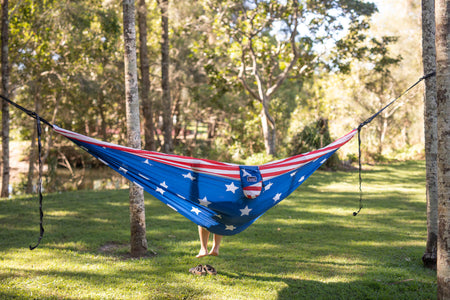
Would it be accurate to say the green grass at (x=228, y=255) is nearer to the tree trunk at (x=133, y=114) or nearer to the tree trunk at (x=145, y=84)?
the tree trunk at (x=133, y=114)

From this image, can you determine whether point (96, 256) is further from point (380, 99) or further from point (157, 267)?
point (380, 99)

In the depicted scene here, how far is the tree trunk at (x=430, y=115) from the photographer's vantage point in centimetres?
366

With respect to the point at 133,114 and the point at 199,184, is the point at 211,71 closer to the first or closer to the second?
the point at 133,114

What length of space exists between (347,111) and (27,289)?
16077mm

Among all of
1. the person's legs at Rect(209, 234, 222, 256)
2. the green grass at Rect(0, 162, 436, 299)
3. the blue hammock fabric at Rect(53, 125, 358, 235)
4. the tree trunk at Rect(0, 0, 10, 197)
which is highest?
the tree trunk at Rect(0, 0, 10, 197)

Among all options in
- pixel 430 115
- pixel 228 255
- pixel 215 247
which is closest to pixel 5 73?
pixel 228 255

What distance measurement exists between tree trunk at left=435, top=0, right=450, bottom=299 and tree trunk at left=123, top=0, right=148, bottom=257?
2763 millimetres

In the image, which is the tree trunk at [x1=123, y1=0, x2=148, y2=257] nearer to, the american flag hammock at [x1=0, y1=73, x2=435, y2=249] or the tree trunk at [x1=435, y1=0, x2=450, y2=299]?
the american flag hammock at [x1=0, y1=73, x2=435, y2=249]

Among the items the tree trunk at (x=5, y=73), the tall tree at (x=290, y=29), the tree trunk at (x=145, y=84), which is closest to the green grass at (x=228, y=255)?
the tree trunk at (x=5, y=73)

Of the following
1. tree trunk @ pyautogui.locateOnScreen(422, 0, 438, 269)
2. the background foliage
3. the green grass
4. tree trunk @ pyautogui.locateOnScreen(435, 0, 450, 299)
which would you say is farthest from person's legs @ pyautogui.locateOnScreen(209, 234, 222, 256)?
the background foliage

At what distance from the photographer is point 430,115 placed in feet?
12.2

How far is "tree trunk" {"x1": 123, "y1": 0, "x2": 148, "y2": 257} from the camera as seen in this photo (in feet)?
13.7

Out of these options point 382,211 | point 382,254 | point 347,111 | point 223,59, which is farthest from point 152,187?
point 347,111

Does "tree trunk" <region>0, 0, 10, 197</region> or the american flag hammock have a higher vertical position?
"tree trunk" <region>0, 0, 10, 197</region>
